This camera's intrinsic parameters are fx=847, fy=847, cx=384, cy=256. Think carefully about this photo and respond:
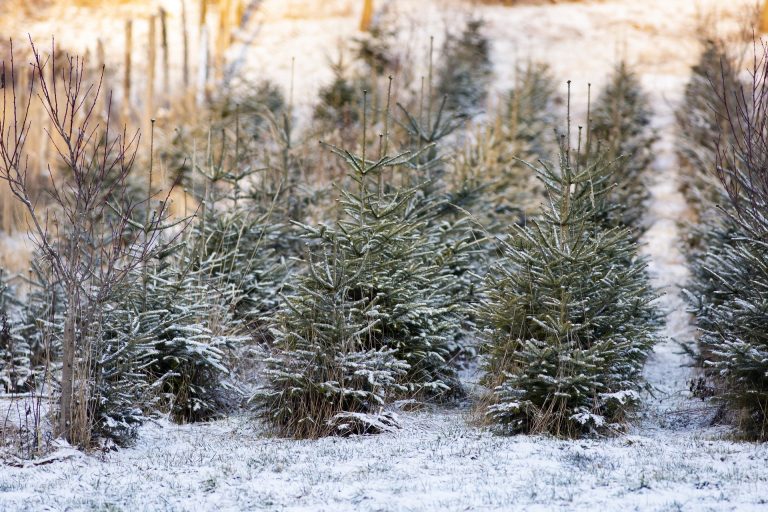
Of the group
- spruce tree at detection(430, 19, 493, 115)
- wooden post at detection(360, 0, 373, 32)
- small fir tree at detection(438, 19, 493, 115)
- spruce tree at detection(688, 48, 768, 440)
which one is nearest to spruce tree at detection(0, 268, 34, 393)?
spruce tree at detection(688, 48, 768, 440)

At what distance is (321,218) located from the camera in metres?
13.2

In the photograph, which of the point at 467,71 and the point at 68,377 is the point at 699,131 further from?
the point at 68,377

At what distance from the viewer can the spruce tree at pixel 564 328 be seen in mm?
7945

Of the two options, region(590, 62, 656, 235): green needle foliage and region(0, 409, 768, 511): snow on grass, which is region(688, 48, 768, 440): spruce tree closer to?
region(0, 409, 768, 511): snow on grass

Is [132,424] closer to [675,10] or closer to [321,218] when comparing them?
[321,218]

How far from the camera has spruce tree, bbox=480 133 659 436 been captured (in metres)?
7.95

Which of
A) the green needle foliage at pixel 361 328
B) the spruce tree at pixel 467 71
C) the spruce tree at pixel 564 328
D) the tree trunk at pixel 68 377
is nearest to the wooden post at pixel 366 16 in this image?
the spruce tree at pixel 467 71

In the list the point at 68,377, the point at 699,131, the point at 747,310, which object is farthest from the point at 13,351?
the point at 699,131

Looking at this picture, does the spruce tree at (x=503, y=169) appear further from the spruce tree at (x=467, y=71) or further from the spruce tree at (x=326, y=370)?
the spruce tree at (x=467, y=71)

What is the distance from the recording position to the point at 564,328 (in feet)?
26.3

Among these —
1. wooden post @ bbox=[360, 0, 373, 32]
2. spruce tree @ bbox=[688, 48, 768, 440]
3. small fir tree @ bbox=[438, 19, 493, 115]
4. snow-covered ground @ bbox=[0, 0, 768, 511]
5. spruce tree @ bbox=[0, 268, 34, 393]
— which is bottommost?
spruce tree @ bbox=[0, 268, 34, 393]

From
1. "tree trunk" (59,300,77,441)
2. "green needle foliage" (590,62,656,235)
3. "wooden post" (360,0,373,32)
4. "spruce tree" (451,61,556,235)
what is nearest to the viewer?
"tree trunk" (59,300,77,441)

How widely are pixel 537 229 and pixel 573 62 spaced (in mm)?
30929

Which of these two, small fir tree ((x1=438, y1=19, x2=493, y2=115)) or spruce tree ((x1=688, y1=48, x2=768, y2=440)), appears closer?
spruce tree ((x1=688, y1=48, x2=768, y2=440))
